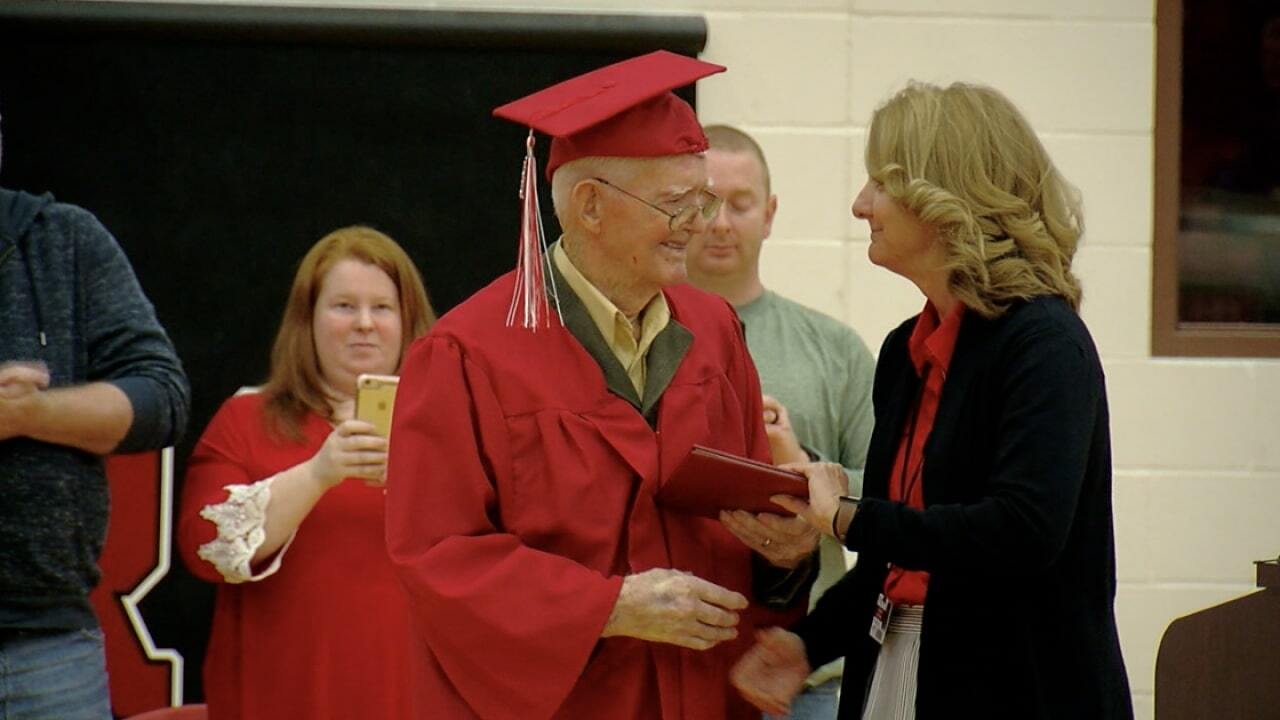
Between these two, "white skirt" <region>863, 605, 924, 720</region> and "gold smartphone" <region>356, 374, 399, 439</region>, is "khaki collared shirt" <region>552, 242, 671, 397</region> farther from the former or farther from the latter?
"gold smartphone" <region>356, 374, 399, 439</region>

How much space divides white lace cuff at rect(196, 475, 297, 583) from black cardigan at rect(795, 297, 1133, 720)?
Answer: 1.47m

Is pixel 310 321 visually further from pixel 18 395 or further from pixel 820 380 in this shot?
pixel 820 380

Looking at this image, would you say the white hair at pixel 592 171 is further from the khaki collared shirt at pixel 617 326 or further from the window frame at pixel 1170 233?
the window frame at pixel 1170 233

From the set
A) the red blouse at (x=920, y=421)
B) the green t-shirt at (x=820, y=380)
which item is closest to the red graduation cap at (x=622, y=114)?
the red blouse at (x=920, y=421)

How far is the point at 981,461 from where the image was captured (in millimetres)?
2398

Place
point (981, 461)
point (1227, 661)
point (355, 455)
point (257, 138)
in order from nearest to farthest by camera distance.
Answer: point (981, 461), point (1227, 661), point (355, 455), point (257, 138)

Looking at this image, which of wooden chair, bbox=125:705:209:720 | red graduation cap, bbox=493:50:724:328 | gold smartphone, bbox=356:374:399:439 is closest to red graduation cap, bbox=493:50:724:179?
red graduation cap, bbox=493:50:724:328

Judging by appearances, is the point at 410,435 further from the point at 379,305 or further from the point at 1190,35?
the point at 1190,35

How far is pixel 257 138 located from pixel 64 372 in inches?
57.0

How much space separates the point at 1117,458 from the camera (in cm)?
447

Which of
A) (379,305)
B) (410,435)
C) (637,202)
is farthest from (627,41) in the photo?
(410,435)

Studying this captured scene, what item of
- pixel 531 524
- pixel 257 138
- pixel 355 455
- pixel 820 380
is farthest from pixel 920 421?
pixel 257 138

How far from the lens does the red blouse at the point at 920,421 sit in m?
2.51

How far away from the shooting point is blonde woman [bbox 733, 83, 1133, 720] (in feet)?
7.58
